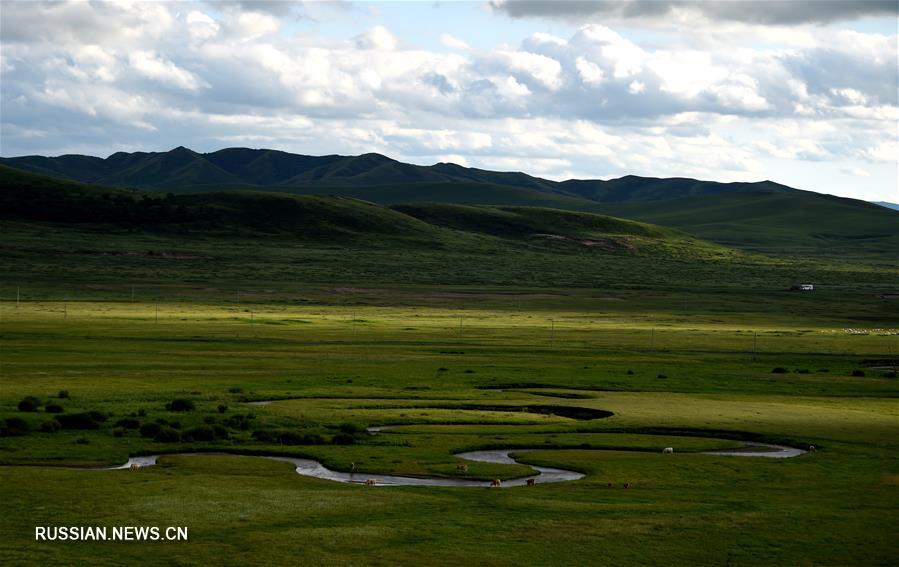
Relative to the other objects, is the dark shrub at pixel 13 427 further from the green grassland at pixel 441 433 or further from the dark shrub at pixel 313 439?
the dark shrub at pixel 313 439

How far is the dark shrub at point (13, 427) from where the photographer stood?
44750mm

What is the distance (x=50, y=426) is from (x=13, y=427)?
1.54 m

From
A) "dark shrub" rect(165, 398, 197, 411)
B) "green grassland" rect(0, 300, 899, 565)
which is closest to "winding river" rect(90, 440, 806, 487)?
"green grassland" rect(0, 300, 899, 565)

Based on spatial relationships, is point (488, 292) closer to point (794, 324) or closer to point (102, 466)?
point (794, 324)

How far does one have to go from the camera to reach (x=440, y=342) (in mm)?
92438

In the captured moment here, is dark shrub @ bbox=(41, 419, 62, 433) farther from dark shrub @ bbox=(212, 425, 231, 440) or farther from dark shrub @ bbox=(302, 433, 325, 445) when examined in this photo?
dark shrub @ bbox=(302, 433, 325, 445)

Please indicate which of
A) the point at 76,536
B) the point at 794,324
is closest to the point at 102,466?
the point at 76,536

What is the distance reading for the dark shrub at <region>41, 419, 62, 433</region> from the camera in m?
46.1

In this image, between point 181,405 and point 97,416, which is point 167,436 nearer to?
point 97,416

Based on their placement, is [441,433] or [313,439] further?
[441,433]

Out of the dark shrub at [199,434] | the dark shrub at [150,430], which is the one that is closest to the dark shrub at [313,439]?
the dark shrub at [199,434]

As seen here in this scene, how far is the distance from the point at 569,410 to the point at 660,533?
2771 centimetres

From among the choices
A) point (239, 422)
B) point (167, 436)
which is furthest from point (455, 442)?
point (167, 436)

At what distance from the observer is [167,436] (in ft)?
149
